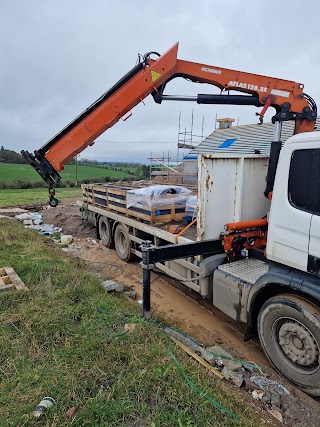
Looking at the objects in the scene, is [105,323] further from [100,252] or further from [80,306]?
[100,252]

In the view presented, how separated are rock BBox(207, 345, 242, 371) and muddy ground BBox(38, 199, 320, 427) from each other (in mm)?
195

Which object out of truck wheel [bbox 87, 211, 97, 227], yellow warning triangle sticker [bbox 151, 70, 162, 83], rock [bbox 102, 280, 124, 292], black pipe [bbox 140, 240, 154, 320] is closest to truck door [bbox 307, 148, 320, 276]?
black pipe [bbox 140, 240, 154, 320]

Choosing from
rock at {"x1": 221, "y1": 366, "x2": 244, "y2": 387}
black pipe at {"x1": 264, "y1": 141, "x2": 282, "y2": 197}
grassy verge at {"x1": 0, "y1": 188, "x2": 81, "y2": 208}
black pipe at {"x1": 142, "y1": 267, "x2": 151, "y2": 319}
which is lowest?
rock at {"x1": 221, "y1": 366, "x2": 244, "y2": 387}

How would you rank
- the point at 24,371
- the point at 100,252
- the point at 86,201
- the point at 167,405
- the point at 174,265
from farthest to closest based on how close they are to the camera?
the point at 86,201 < the point at 100,252 < the point at 174,265 < the point at 24,371 < the point at 167,405

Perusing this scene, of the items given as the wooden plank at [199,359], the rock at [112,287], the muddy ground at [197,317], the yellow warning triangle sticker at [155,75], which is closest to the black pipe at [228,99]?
the yellow warning triangle sticker at [155,75]

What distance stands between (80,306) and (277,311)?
2.53m

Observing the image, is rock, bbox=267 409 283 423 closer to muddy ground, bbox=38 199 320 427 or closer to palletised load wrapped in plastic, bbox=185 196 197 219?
muddy ground, bbox=38 199 320 427

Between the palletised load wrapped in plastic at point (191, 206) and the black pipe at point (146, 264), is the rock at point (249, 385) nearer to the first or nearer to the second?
the black pipe at point (146, 264)

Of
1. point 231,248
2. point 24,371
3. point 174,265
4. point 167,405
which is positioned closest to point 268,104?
point 231,248

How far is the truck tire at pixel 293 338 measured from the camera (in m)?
2.96

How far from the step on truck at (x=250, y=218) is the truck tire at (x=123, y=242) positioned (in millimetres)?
692

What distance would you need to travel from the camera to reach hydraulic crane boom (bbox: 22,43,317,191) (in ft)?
15.4

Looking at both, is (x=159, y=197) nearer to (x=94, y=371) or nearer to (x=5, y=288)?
(x=5, y=288)

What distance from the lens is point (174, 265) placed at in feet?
16.7
